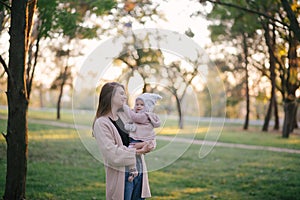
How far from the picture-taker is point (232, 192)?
7.89 metres

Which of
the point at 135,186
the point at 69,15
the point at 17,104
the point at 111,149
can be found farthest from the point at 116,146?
the point at 69,15

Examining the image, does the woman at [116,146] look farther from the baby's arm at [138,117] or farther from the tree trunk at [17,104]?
the tree trunk at [17,104]

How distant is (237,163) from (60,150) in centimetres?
545

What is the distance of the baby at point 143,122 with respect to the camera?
11.0ft

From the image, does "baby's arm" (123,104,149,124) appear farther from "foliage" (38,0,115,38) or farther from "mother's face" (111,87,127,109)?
"foliage" (38,0,115,38)

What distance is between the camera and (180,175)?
9547 millimetres

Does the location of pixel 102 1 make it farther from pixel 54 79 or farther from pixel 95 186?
pixel 54 79

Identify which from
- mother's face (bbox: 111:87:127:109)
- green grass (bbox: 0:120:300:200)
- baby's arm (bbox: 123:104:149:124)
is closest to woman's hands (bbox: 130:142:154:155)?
baby's arm (bbox: 123:104:149:124)

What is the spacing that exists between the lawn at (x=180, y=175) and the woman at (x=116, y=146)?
0.41 m

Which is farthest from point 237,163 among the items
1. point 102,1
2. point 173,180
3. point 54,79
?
point 54,79

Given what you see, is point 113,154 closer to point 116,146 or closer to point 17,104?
point 116,146

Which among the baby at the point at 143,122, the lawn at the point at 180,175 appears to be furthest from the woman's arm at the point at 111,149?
the lawn at the point at 180,175

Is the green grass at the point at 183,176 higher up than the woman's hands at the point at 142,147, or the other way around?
the woman's hands at the point at 142,147

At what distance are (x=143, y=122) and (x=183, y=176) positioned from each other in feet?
20.9
